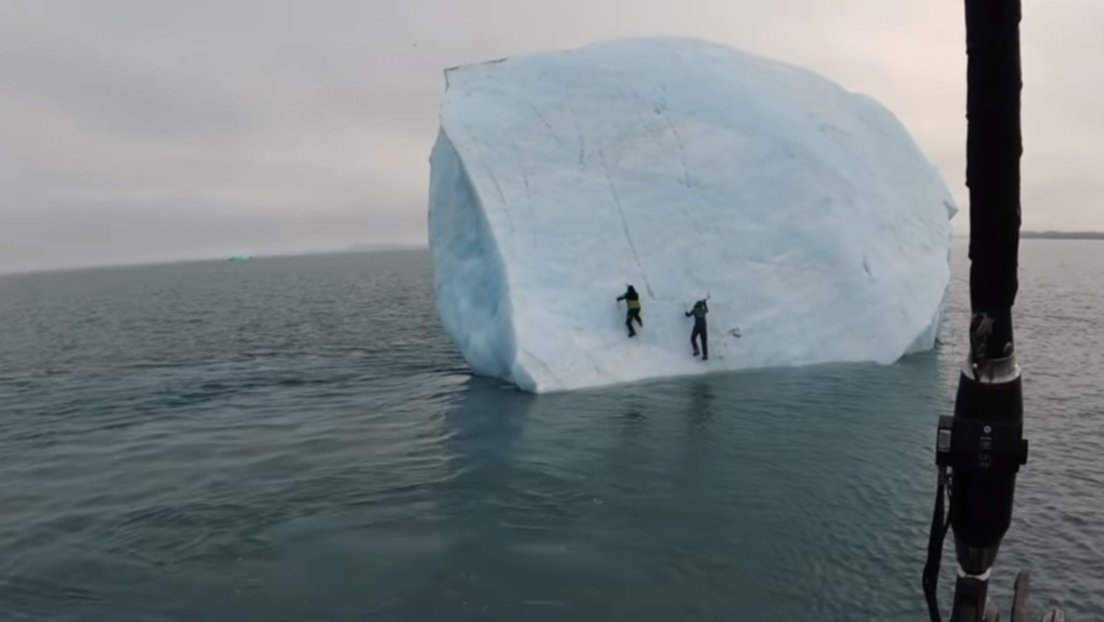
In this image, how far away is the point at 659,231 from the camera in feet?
55.0

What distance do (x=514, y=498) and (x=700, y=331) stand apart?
7.46 metres

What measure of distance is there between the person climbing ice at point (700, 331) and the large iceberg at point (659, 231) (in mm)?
233

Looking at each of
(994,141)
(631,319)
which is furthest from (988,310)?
(631,319)

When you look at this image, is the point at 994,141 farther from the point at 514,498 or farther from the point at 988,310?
the point at 514,498

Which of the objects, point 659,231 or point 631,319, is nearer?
point 631,319

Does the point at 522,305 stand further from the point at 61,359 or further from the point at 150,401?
the point at 61,359

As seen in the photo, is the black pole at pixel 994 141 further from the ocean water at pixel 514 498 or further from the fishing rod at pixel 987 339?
the ocean water at pixel 514 498

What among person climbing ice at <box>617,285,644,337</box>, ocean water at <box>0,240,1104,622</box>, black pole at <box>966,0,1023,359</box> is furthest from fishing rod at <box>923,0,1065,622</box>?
person climbing ice at <box>617,285,644,337</box>

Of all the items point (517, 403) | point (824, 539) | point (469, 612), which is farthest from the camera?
point (517, 403)

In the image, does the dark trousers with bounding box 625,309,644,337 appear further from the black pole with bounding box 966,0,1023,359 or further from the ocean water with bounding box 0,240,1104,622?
the black pole with bounding box 966,0,1023,359

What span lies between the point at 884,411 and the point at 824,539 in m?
5.81

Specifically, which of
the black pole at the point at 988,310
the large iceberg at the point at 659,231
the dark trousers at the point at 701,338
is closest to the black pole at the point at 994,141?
the black pole at the point at 988,310

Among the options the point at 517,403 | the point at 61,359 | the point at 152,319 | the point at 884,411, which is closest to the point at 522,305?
the point at 517,403

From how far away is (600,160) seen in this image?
17.1 meters
